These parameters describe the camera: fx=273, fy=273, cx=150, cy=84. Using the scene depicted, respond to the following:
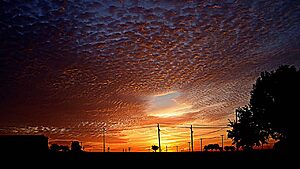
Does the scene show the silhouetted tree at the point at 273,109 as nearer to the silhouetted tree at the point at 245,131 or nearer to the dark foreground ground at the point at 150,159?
the silhouetted tree at the point at 245,131

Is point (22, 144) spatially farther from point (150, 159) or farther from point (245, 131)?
point (245, 131)

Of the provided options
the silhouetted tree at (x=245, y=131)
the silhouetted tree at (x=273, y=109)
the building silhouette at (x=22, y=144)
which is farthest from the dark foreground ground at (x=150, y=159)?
the silhouetted tree at (x=245, y=131)

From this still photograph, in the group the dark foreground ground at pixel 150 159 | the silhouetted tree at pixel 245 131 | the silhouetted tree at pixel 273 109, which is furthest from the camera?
the silhouetted tree at pixel 245 131

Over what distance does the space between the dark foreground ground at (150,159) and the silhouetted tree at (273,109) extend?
20.2m

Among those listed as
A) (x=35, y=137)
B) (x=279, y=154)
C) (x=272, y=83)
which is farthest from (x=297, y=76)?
(x=35, y=137)

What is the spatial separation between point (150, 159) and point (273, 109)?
2883 centimetres

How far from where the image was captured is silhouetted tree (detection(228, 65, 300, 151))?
121 feet

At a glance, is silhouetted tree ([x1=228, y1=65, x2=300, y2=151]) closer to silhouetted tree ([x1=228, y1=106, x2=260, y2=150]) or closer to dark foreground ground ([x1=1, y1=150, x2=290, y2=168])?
silhouetted tree ([x1=228, y1=106, x2=260, y2=150])

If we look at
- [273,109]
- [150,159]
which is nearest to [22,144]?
[150,159]

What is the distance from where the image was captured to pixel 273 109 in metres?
38.7

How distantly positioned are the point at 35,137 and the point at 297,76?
34829 millimetres

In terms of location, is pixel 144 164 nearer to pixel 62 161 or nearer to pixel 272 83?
pixel 62 161

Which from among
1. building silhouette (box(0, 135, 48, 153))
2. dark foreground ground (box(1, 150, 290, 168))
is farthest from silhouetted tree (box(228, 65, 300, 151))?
building silhouette (box(0, 135, 48, 153))

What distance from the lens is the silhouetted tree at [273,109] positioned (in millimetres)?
36938
